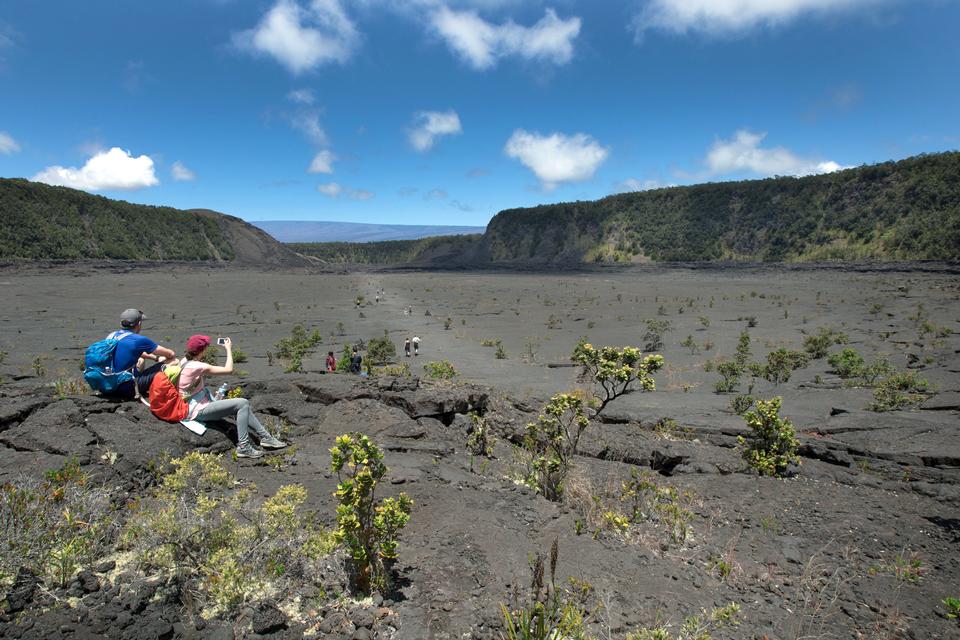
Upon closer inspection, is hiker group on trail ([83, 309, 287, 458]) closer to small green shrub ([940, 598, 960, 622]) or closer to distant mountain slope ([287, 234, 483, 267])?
small green shrub ([940, 598, 960, 622])

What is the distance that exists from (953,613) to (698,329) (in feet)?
66.8

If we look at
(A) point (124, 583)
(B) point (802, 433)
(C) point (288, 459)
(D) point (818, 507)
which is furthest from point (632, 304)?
(A) point (124, 583)

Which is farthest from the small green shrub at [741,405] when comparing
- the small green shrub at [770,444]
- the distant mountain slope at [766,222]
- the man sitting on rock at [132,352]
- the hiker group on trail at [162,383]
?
the distant mountain slope at [766,222]

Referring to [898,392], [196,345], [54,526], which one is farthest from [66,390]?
[898,392]

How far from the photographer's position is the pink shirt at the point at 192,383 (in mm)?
5121

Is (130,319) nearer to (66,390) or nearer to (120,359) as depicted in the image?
(120,359)

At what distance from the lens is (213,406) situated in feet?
16.7

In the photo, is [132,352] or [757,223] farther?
[757,223]

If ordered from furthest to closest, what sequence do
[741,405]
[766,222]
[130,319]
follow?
[766,222] → [741,405] → [130,319]

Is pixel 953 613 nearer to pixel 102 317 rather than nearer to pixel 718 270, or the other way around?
pixel 102 317

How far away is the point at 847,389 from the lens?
12117mm

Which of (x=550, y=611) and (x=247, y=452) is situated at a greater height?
(x=247, y=452)

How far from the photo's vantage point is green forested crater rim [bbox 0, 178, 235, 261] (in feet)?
167

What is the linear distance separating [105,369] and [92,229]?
69.0 meters
